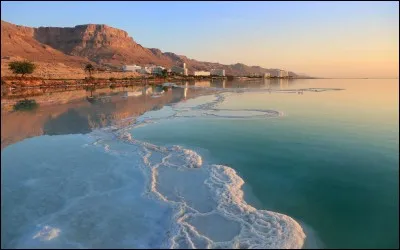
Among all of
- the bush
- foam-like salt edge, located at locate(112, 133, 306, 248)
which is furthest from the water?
the bush

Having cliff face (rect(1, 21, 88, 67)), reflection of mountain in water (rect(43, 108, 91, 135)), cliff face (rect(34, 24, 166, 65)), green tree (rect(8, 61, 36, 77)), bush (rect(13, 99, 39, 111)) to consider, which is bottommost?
reflection of mountain in water (rect(43, 108, 91, 135))

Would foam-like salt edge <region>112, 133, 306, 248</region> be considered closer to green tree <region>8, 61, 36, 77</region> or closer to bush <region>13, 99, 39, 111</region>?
bush <region>13, 99, 39, 111</region>

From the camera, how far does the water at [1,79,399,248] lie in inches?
243

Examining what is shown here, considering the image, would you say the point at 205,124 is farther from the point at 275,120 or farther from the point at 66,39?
the point at 66,39

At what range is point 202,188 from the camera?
28.5ft

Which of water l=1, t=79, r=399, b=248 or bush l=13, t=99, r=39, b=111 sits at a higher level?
bush l=13, t=99, r=39, b=111

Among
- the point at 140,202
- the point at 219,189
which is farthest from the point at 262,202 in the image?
the point at 140,202

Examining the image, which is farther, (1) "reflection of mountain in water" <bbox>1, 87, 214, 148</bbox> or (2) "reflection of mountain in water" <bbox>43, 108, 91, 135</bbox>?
(2) "reflection of mountain in water" <bbox>43, 108, 91, 135</bbox>

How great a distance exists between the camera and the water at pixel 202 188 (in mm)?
6184

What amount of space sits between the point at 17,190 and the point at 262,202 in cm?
612

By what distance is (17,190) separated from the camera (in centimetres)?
845

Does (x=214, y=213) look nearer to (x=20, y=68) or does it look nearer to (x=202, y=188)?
(x=202, y=188)

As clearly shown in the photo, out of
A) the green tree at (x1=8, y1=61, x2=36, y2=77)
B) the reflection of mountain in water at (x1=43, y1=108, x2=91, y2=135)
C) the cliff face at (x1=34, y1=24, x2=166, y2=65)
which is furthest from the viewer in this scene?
the cliff face at (x1=34, y1=24, x2=166, y2=65)

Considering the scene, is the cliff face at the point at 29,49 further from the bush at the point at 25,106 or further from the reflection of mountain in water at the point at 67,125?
the reflection of mountain in water at the point at 67,125
